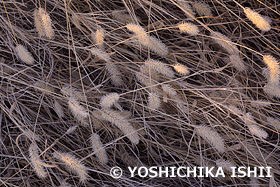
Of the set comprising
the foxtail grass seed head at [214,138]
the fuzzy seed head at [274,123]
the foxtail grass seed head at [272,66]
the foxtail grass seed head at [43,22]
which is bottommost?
the foxtail grass seed head at [214,138]

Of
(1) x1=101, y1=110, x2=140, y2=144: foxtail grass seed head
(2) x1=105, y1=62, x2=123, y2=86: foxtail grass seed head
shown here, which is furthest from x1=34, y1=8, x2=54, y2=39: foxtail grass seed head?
(1) x1=101, y1=110, x2=140, y2=144: foxtail grass seed head

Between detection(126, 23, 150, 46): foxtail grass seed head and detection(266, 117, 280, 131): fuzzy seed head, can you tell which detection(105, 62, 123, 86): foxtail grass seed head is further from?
detection(266, 117, 280, 131): fuzzy seed head

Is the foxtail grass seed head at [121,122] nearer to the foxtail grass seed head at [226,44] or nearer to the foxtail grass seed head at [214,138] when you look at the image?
the foxtail grass seed head at [214,138]

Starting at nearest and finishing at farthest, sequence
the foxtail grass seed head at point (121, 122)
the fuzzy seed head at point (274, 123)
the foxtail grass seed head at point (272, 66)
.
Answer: the foxtail grass seed head at point (272, 66), the foxtail grass seed head at point (121, 122), the fuzzy seed head at point (274, 123)

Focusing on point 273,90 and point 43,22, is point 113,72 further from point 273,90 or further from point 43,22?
point 273,90

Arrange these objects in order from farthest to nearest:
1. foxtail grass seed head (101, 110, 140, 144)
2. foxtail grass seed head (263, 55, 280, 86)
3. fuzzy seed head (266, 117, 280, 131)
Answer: fuzzy seed head (266, 117, 280, 131) → foxtail grass seed head (101, 110, 140, 144) → foxtail grass seed head (263, 55, 280, 86)

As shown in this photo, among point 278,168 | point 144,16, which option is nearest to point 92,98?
point 144,16

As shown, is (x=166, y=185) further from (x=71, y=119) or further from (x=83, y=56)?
(x=83, y=56)

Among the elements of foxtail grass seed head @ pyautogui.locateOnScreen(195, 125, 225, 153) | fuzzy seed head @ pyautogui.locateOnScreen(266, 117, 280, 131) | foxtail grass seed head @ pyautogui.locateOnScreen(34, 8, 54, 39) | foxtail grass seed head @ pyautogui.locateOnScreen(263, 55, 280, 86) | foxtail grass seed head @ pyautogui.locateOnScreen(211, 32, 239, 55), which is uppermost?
foxtail grass seed head @ pyautogui.locateOnScreen(34, 8, 54, 39)

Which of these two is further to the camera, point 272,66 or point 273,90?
point 273,90

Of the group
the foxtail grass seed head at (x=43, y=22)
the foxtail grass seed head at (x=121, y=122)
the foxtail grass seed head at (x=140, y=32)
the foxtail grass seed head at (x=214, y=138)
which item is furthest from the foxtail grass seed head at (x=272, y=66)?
the foxtail grass seed head at (x=43, y=22)

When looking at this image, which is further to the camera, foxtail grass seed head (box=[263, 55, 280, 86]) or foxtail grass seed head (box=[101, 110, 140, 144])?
foxtail grass seed head (box=[101, 110, 140, 144])

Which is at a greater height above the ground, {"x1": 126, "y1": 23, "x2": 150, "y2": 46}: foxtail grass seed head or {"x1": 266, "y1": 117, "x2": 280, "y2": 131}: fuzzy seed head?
{"x1": 126, "y1": 23, "x2": 150, "y2": 46}: foxtail grass seed head

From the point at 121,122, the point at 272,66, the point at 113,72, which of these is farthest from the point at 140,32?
the point at 272,66
